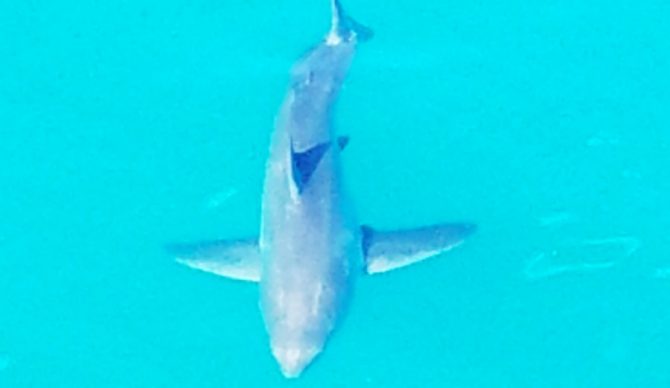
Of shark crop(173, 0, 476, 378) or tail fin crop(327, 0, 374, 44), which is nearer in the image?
shark crop(173, 0, 476, 378)

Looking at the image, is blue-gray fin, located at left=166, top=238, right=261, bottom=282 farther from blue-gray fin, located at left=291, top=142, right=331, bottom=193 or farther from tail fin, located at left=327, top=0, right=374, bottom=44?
tail fin, located at left=327, top=0, right=374, bottom=44

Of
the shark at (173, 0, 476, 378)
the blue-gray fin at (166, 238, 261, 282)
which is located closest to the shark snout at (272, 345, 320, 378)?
the shark at (173, 0, 476, 378)

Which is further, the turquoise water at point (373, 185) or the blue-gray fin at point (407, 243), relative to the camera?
the turquoise water at point (373, 185)

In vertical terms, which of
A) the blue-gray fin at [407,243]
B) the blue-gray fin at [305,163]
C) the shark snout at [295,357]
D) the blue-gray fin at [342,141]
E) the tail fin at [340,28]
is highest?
the tail fin at [340,28]

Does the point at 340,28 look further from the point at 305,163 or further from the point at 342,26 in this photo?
the point at 305,163

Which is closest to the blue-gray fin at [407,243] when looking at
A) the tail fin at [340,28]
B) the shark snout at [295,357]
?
the shark snout at [295,357]

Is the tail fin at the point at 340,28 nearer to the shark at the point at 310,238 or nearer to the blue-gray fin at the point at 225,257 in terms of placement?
the shark at the point at 310,238

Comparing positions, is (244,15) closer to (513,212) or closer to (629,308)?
(513,212)

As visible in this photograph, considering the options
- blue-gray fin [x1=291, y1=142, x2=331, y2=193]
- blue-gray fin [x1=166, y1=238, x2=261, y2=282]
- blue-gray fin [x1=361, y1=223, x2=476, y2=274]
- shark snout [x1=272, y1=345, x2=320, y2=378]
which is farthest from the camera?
blue-gray fin [x1=361, y1=223, x2=476, y2=274]
